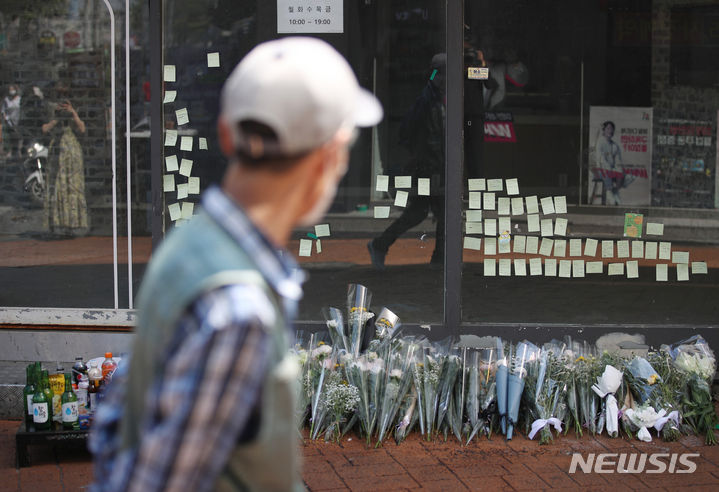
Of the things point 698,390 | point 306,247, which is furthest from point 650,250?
point 306,247

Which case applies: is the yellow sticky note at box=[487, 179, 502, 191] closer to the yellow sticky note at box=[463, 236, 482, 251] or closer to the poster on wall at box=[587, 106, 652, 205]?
the yellow sticky note at box=[463, 236, 482, 251]

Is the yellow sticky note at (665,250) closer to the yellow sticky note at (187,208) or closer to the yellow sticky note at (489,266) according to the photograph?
the yellow sticky note at (489,266)

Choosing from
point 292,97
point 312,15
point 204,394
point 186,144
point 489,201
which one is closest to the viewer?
point 204,394

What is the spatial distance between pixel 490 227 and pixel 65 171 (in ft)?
10.2

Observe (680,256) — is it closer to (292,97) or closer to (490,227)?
(490,227)

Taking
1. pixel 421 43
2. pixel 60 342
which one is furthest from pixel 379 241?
pixel 60 342

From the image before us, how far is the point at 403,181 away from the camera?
666cm

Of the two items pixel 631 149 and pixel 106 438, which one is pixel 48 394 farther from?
pixel 631 149

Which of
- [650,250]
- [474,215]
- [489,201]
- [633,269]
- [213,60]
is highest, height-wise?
[213,60]

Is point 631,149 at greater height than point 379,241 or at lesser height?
greater

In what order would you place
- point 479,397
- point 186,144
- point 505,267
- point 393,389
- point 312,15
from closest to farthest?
point 393,389 → point 479,397 → point 312,15 → point 186,144 → point 505,267

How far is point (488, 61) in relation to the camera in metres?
6.55

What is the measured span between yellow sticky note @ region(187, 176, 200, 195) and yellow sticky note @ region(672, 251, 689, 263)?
11.5 ft

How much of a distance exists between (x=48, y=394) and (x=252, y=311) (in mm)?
4134
